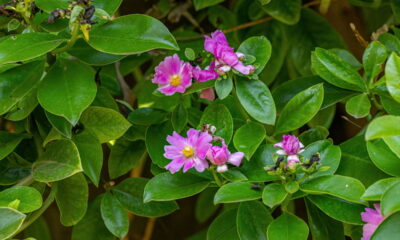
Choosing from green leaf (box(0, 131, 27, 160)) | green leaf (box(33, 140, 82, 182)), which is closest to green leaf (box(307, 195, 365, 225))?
green leaf (box(33, 140, 82, 182))

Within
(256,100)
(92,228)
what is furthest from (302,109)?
(92,228)

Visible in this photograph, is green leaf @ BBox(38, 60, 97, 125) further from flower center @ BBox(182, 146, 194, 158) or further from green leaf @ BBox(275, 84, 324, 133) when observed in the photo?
green leaf @ BBox(275, 84, 324, 133)

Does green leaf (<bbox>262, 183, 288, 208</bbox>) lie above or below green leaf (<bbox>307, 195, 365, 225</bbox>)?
above

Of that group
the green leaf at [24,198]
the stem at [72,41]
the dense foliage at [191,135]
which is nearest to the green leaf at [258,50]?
the dense foliage at [191,135]

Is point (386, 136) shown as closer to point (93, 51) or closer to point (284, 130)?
point (284, 130)

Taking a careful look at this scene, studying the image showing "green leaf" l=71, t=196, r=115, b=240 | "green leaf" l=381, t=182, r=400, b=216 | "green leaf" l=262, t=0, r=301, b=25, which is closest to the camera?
"green leaf" l=381, t=182, r=400, b=216

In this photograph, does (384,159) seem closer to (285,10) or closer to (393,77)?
(393,77)

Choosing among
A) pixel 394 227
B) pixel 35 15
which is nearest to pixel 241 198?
pixel 394 227
